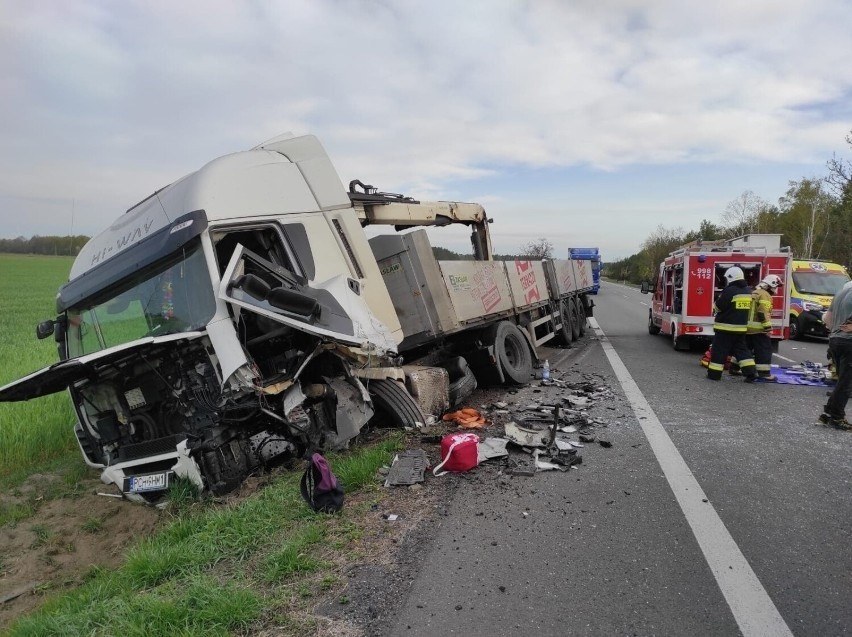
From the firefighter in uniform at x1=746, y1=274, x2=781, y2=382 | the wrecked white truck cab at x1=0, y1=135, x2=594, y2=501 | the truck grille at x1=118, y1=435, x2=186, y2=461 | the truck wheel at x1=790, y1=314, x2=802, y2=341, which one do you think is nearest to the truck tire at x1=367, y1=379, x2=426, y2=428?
the wrecked white truck cab at x1=0, y1=135, x2=594, y2=501

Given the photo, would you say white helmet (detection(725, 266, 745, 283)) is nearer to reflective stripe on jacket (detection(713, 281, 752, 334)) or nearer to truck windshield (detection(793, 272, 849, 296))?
reflective stripe on jacket (detection(713, 281, 752, 334))

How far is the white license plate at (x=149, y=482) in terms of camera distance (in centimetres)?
424

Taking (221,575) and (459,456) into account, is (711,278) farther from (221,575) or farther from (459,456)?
(221,575)

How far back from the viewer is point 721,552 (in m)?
3.16

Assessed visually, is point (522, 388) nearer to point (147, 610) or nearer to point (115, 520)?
point (115, 520)

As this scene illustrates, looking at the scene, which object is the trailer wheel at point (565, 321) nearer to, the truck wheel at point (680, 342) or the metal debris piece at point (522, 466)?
the truck wheel at point (680, 342)

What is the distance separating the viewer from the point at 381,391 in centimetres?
548

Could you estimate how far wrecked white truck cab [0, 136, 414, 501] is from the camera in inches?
161

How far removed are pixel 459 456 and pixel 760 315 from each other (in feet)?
20.8

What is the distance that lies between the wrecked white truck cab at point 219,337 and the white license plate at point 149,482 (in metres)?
0.01

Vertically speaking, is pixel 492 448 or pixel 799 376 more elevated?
pixel 492 448

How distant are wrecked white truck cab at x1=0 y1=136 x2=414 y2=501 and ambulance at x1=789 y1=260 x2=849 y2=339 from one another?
11.4m

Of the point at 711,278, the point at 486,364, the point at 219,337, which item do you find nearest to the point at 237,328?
the point at 219,337

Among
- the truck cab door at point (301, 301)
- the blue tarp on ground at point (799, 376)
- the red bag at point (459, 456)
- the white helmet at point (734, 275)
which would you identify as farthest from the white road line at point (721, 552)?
the white helmet at point (734, 275)
